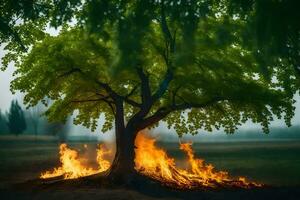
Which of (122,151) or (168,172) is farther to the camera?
(168,172)

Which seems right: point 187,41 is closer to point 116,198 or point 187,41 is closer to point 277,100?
point 116,198

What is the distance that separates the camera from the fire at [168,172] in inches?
950

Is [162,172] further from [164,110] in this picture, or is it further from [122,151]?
[164,110]

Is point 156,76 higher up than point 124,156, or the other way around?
point 156,76

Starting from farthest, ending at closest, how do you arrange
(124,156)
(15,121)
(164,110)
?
(15,121), (164,110), (124,156)

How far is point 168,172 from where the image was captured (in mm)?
25031

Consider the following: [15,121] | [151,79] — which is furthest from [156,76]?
[15,121]

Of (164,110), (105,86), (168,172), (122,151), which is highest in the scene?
(105,86)

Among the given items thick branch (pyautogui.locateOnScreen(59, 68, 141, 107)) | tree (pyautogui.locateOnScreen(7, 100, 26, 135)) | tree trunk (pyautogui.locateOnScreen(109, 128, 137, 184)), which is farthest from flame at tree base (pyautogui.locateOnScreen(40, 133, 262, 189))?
tree (pyautogui.locateOnScreen(7, 100, 26, 135))

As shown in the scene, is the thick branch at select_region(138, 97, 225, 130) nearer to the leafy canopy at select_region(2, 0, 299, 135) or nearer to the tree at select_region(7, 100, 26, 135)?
the leafy canopy at select_region(2, 0, 299, 135)

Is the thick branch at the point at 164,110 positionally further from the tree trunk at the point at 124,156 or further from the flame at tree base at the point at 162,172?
the flame at tree base at the point at 162,172

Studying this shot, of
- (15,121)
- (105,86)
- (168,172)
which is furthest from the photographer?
(15,121)

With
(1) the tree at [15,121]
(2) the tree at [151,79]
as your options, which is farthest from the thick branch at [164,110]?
(1) the tree at [15,121]

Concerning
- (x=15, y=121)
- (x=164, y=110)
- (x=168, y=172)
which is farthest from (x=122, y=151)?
(x=15, y=121)
